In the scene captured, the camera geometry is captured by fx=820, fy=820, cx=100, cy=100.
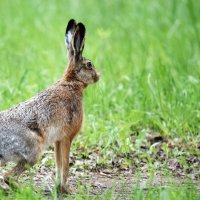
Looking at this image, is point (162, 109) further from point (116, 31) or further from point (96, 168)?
point (116, 31)

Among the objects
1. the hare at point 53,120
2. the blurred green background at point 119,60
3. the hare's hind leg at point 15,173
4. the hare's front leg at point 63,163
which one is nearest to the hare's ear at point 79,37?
the hare at point 53,120

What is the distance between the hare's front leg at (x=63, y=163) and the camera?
7262mm

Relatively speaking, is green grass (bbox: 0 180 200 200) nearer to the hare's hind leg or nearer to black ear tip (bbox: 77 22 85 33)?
the hare's hind leg

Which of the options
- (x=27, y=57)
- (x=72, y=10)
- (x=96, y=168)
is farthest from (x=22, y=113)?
(x=72, y=10)

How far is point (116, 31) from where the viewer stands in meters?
13.4

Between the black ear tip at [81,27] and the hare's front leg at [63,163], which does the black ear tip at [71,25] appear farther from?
the hare's front leg at [63,163]

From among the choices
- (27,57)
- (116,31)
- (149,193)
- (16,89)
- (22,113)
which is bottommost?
(149,193)

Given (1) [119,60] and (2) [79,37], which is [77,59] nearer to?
(2) [79,37]

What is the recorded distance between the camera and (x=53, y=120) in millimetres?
7273

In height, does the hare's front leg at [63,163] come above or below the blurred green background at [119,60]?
below

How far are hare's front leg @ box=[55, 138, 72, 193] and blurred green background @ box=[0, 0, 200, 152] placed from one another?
39.0 inches

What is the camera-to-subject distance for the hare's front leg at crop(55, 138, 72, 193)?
7262 mm

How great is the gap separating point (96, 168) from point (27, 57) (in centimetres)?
367

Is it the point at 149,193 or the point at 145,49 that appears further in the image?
the point at 145,49
